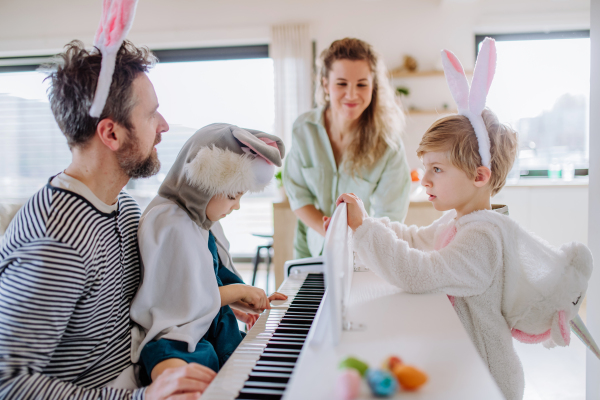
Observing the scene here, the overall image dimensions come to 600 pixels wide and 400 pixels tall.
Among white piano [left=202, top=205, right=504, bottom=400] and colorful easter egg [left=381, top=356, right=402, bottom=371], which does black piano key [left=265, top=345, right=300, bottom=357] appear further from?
colorful easter egg [left=381, top=356, right=402, bottom=371]

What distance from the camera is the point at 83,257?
2.59ft

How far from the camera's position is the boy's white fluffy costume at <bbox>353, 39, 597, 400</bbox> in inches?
37.6

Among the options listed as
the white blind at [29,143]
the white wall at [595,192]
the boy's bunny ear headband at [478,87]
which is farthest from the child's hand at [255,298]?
the white blind at [29,143]

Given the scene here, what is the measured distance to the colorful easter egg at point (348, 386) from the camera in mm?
550

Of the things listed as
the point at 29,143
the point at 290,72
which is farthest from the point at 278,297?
the point at 29,143

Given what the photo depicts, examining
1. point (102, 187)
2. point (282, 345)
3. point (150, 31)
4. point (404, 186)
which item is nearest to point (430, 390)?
point (282, 345)

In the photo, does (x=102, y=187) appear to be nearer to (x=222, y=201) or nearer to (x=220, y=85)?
(x=222, y=201)

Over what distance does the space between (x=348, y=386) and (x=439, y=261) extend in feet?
1.59

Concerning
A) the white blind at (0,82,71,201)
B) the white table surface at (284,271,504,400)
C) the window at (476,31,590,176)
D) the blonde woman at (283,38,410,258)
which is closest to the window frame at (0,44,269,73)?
the white blind at (0,82,71,201)

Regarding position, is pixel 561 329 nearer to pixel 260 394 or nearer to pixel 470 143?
pixel 470 143

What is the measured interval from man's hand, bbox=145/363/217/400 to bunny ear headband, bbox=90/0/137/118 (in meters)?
0.51

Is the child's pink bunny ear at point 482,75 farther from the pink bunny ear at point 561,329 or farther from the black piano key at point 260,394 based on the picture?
the black piano key at point 260,394

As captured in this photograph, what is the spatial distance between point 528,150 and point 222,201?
3968 millimetres

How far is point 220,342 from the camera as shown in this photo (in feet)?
3.38
